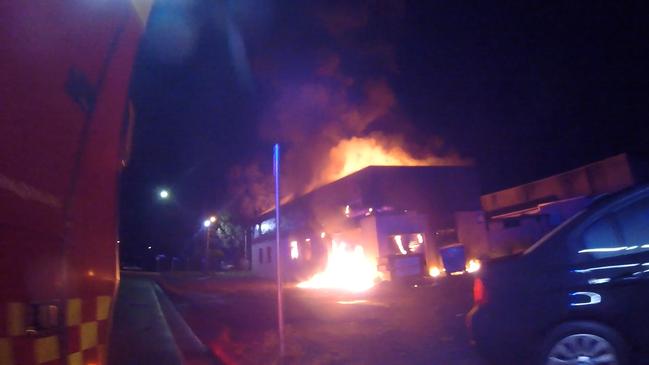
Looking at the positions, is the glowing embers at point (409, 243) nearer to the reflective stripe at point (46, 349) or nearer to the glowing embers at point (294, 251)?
the glowing embers at point (294, 251)

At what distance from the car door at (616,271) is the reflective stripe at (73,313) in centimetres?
412

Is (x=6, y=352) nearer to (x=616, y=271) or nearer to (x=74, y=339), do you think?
(x=74, y=339)

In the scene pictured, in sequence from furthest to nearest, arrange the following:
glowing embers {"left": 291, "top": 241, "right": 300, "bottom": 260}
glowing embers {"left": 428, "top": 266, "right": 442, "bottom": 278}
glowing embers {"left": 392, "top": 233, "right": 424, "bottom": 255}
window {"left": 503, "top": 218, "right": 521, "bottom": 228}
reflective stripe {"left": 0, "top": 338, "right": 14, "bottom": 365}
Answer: glowing embers {"left": 291, "top": 241, "right": 300, "bottom": 260}
window {"left": 503, "top": 218, "right": 521, "bottom": 228}
glowing embers {"left": 428, "top": 266, "right": 442, "bottom": 278}
glowing embers {"left": 392, "top": 233, "right": 424, "bottom": 255}
reflective stripe {"left": 0, "top": 338, "right": 14, "bottom": 365}

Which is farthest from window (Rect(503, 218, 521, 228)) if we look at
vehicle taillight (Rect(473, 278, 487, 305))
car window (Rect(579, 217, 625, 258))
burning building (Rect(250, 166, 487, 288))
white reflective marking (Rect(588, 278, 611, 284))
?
white reflective marking (Rect(588, 278, 611, 284))

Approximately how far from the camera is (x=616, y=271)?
15.0 feet

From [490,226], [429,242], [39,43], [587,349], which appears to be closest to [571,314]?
[587,349]

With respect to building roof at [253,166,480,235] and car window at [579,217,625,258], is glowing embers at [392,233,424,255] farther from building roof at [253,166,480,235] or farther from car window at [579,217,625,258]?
car window at [579,217,625,258]

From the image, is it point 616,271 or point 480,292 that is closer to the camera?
point 616,271

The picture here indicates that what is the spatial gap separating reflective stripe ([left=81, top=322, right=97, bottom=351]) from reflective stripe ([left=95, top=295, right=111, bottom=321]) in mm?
58

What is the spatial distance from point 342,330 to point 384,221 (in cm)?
1425

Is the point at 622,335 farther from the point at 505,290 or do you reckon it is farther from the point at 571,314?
the point at 505,290

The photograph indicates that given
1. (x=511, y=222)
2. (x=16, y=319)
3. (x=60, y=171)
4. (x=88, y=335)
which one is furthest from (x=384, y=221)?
(x=16, y=319)

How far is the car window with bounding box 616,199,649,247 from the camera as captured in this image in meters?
4.63

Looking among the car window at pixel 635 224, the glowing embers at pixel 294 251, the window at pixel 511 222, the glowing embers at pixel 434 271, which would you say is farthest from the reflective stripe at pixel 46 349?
the glowing embers at pixel 294 251
